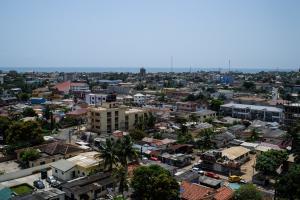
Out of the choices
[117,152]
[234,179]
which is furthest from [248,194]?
[117,152]

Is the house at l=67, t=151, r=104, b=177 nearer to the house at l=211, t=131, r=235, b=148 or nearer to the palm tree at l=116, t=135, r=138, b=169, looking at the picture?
the palm tree at l=116, t=135, r=138, b=169

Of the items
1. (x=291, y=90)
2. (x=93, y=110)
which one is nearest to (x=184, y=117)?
(x=93, y=110)

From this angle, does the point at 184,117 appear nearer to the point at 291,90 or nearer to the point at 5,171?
the point at 5,171

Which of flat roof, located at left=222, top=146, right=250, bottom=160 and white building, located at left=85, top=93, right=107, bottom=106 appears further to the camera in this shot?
white building, located at left=85, top=93, right=107, bottom=106

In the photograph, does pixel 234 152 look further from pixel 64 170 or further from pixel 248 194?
pixel 64 170

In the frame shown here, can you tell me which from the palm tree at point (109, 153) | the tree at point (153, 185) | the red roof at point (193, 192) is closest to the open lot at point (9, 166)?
the palm tree at point (109, 153)

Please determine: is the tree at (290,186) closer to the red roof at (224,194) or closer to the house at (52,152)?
the red roof at (224,194)

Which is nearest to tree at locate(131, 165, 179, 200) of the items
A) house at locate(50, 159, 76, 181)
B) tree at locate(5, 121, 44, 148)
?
house at locate(50, 159, 76, 181)
